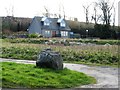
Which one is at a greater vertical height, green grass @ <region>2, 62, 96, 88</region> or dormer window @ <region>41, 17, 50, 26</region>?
dormer window @ <region>41, 17, 50, 26</region>

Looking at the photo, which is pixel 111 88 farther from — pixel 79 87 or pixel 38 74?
pixel 38 74

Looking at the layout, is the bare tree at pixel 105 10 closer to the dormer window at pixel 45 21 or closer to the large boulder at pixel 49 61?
the dormer window at pixel 45 21

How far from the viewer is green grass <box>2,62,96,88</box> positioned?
8.02 metres

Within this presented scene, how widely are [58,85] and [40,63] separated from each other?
2397mm

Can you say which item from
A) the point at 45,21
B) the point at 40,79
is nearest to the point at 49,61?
the point at 40,79

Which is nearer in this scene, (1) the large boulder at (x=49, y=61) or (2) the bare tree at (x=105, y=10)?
(1) the large boulder at (x=49, y=61)

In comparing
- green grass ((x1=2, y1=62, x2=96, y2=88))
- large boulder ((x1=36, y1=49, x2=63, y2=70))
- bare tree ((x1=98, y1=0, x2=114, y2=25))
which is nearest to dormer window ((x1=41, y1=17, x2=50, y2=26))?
bare tree ((x1=98, y1=0, x2=114, y2=25))

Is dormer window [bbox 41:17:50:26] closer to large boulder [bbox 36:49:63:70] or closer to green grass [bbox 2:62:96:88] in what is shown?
large boulder [bbox 36:49:63:70]

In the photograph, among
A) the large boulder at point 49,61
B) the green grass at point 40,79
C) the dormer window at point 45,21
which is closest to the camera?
the green grass at point 40,79

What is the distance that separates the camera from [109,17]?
62.2 metres

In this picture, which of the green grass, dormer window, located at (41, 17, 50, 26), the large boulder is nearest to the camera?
the green grass

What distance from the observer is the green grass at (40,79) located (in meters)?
8.02

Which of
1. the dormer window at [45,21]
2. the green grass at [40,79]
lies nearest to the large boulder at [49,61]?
the green grass at [40,79]

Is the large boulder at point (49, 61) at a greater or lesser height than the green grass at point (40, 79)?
greater
